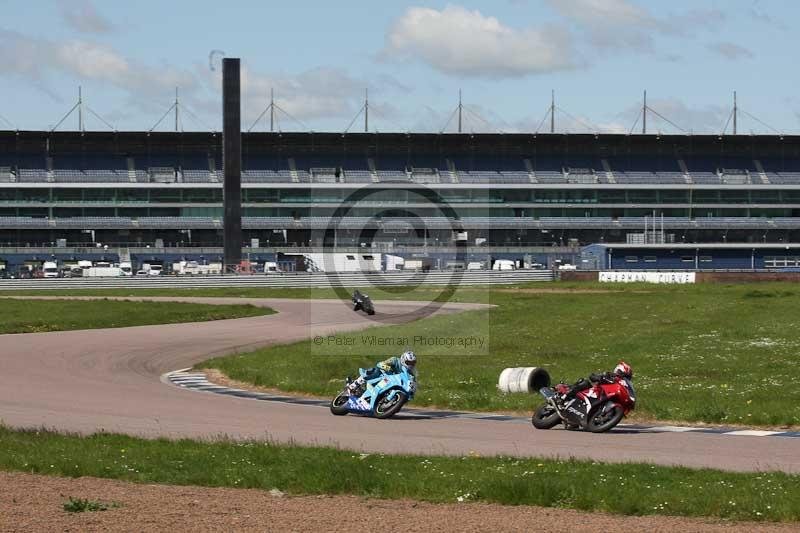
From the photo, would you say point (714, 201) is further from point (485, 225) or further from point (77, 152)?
point (77, 152)

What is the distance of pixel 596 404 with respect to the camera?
67.9 feet

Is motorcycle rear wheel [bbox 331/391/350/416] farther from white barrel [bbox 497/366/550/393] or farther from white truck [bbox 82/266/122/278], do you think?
white truck [bbox 82/266/122/278]

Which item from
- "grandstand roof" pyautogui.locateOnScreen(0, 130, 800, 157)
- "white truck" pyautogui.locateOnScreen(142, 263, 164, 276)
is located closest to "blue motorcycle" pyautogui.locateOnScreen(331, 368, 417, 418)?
"white truck" pyautogui.locateOnScreen(142, 263, 164, 276)

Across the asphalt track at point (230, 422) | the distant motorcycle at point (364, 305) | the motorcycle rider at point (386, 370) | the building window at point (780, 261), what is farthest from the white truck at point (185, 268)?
the motorcycle rider at point (386, 370)

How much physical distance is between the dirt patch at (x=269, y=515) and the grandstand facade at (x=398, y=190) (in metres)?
107

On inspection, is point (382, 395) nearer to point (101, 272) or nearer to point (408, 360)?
point (408, 360)

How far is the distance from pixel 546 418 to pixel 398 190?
10880cm

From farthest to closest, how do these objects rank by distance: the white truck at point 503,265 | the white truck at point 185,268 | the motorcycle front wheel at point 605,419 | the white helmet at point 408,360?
the white truck at point 503,265, the white truck at point 185,268, the white helmet at point 408,360, the motorcycle front wheel at point 605,419

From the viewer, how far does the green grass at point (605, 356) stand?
80.2 ft

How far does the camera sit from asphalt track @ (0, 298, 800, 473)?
18.6m

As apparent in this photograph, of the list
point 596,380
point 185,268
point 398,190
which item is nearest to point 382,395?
point 596,380

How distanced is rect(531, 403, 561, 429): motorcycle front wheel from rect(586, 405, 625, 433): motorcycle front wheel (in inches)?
26.1

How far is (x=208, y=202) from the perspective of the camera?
12762 cm

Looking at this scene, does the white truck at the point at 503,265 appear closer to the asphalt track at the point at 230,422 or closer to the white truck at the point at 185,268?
the white truck at the point at 185,268
